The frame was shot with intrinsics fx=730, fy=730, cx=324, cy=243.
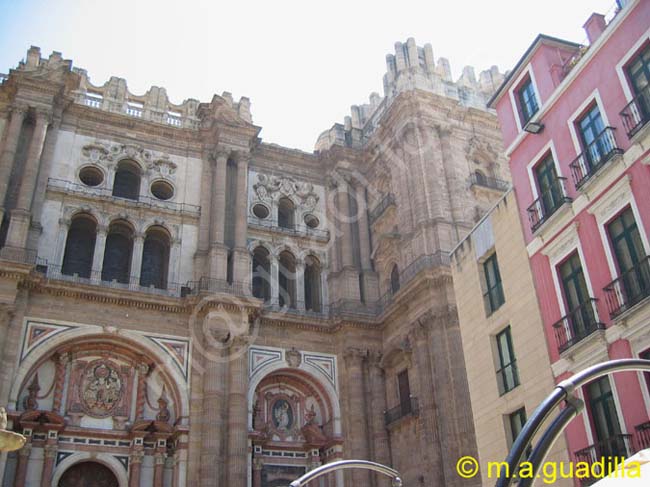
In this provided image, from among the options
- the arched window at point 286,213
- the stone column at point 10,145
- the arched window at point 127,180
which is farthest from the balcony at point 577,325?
the arched window at point 127,180

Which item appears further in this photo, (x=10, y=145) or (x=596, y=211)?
(x=10, y=145)

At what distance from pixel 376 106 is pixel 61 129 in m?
17.0

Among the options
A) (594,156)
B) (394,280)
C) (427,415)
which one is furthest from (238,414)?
(594,156)

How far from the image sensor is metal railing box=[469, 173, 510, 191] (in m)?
33.6

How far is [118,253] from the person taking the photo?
1273 inches

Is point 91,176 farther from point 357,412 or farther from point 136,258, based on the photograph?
point 357,412

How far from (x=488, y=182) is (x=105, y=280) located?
709 inches

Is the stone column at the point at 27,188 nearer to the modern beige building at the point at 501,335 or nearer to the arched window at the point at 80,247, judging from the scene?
the arched window at the point at 80,247

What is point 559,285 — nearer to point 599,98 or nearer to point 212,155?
point 599,98

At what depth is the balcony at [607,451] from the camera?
14.3m

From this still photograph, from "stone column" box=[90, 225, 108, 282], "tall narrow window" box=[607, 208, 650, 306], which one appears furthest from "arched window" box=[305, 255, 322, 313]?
"tall narrow window" box=[607, 208, 650, 306]

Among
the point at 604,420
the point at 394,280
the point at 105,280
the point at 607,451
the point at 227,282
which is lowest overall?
the point at 607,451

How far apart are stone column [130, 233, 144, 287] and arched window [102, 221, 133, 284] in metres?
0.46

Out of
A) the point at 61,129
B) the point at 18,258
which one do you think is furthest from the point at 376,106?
the point at 18,258
